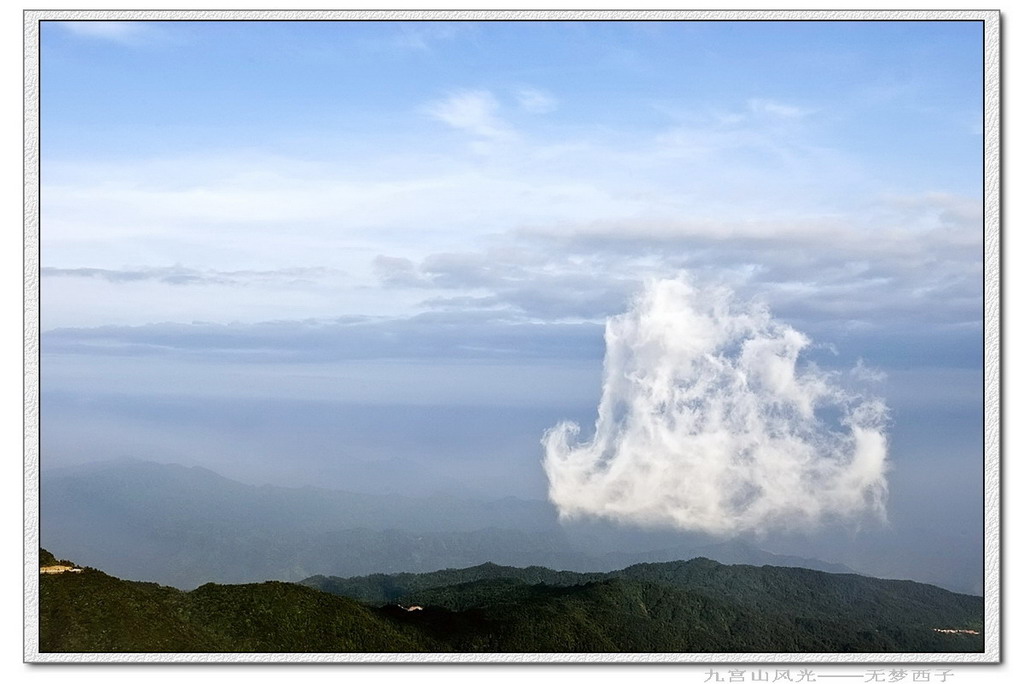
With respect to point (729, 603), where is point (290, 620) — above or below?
above

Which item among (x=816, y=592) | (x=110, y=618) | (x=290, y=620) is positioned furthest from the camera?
(x=816, y=592)

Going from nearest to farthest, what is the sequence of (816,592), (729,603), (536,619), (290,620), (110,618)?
(110,618)
(290,620)
(536,619)
(729,603)
(816,592)

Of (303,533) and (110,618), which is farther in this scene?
(303,533)

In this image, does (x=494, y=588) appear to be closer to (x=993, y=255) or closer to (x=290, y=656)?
(x=290, y=656)

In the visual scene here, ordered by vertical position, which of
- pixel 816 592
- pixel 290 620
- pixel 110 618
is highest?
pixel 110 618

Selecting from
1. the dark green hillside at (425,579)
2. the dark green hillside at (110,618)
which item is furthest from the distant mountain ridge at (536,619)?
the dark green hillside at (425,579)

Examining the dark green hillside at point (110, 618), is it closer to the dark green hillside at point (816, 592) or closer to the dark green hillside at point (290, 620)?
the dark green hillside at point (290, 620)

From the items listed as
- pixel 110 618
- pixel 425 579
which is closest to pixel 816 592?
pixel 425 579

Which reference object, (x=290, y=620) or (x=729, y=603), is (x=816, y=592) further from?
(x=290, y=620)
